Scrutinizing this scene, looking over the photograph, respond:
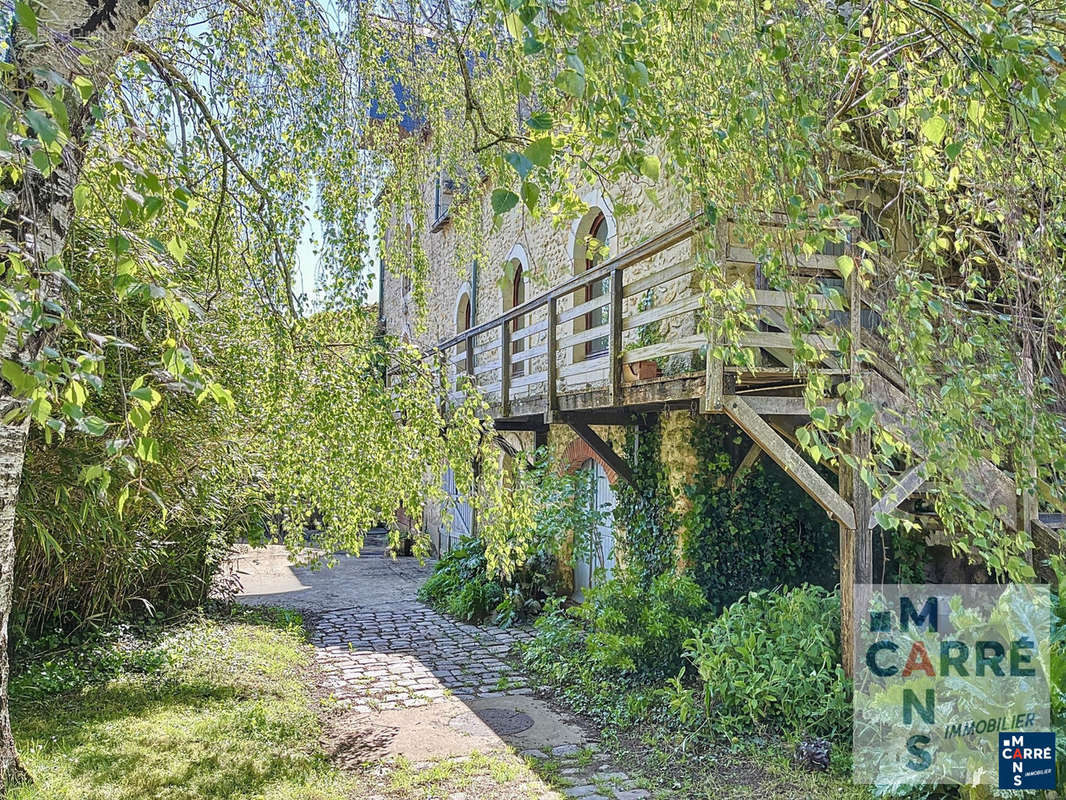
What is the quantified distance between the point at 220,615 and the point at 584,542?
443 centimetres

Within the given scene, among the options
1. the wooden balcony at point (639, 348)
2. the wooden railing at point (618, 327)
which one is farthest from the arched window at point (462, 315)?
the wooden balcony at point (639, 348)

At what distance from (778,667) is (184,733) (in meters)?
3.99

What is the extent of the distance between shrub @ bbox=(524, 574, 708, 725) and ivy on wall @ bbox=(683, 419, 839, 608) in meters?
0.32

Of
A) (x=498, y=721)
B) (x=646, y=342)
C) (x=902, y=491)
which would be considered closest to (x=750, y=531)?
(x=646, y=342)

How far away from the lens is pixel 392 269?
15.3 feet

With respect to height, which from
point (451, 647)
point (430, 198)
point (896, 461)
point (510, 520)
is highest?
point (430, 198)

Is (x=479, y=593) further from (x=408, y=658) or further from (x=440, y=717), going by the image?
(x=440, y=717)

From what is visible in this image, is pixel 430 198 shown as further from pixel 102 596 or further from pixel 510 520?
pixel 510 520

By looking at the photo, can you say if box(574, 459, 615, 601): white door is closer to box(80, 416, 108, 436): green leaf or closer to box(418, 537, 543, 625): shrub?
box(418, 537, 543, 625): shrub

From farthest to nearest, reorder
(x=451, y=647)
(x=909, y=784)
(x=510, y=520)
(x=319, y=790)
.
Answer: (x=451, y=647) → (x=510, y=520) → (x=319, y=790) → (x=909, y=784)

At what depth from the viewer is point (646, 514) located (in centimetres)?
757

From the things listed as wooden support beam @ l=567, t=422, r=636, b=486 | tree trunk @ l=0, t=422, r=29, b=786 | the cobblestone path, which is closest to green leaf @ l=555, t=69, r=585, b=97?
tree trunk @ l=0, t=422, r=29, b=786

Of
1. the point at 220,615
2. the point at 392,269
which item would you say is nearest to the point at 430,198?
the point at 220,615

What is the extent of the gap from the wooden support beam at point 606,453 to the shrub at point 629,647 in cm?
136
